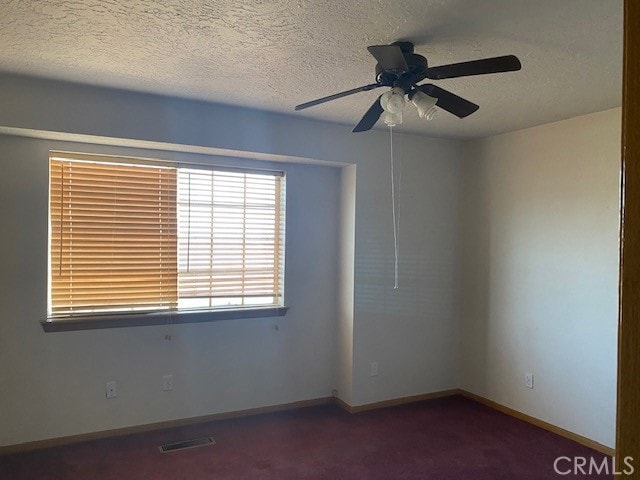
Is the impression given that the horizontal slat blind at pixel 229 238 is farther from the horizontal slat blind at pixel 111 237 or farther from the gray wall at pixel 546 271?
the gray wall at pixel 546 271

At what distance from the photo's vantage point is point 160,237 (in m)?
3.44

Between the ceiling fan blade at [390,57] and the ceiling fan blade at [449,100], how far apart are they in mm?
214

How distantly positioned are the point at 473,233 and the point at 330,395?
6.47 feet

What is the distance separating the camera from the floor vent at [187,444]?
311cm

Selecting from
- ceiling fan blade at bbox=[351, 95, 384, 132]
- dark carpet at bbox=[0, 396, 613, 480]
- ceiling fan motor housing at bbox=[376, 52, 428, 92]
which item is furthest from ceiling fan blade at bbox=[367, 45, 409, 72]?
dark carpet at bbox=[0, 396, 613, 480]

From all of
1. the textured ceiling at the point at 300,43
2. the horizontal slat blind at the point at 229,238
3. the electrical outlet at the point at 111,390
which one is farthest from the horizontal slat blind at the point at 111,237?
the textured ceiling at the point at 300,43

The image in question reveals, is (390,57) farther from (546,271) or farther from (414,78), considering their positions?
(546,271)

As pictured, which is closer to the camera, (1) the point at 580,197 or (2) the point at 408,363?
(1) the point at 580,197

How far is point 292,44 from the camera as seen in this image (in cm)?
218

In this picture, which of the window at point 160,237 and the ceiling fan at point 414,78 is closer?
the ceiling fan at point 414,78

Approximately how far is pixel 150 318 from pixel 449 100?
254cm

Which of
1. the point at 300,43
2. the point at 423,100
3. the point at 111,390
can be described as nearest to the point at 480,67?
the point at 423,100

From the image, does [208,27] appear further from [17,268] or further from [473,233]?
[473,233]

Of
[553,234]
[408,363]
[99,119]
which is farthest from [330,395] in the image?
[99,119]
